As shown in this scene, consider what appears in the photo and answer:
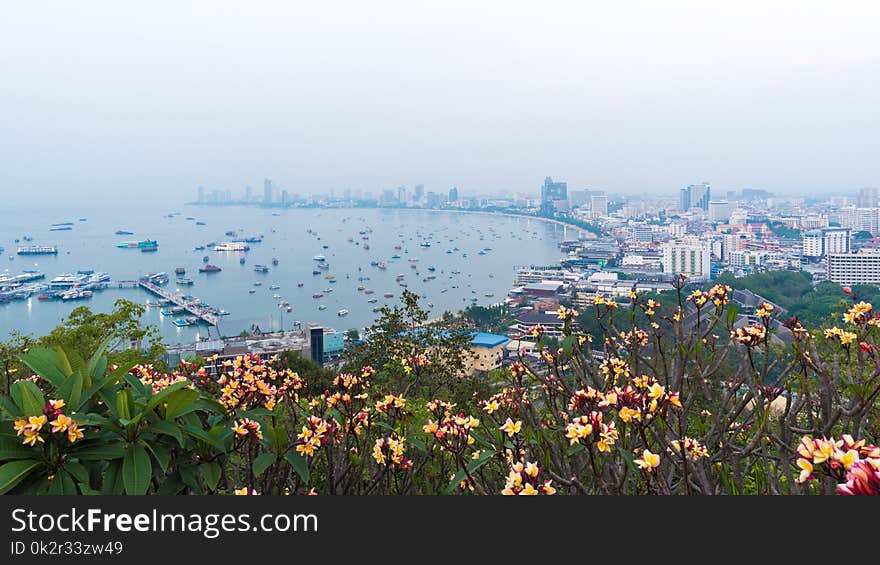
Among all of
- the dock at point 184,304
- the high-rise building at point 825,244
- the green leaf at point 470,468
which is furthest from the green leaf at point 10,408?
the high-rise building at point 825,244

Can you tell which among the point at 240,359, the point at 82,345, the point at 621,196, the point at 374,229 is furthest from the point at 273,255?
the point at 621,196

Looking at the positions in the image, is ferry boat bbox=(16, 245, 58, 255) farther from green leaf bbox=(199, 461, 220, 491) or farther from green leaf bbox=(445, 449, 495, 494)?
green leaf bbox=(445, 449, 495, 494)

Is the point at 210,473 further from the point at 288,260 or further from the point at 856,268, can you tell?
the point at 288,260

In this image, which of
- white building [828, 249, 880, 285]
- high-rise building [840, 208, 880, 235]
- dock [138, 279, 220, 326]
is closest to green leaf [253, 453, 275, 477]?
dock [138, 279, 220, 326]

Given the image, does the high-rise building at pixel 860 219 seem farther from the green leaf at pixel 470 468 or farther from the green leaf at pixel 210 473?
the green leaf at pixel 210 473

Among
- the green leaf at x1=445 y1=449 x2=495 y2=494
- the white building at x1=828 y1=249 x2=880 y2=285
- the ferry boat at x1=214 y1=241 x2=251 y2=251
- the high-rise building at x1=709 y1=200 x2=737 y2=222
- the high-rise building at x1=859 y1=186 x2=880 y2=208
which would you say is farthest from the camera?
the high-rise building at x1=709 y1=200 x2=737 y2=222
